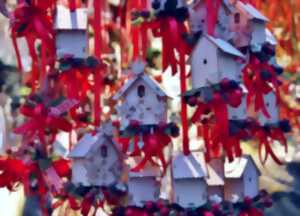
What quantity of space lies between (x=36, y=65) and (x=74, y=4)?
106mm

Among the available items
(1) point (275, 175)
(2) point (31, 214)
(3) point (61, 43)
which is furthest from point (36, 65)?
(1) point (275, 175)

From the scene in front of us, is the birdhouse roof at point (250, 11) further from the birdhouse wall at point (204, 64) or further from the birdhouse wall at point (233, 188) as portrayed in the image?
the birdhouse wall at point (233, 188)

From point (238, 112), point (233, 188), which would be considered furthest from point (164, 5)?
point (233, 188)

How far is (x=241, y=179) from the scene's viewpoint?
1083 millimetres

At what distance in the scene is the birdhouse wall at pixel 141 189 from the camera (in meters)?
1.04

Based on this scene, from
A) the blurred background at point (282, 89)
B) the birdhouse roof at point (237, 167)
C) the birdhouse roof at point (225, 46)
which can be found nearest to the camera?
the birdhouse roof at point (225, 46)

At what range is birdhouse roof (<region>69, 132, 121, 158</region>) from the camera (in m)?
1.04

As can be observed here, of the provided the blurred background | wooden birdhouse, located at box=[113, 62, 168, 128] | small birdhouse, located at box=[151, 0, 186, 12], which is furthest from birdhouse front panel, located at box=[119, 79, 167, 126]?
the blurred background

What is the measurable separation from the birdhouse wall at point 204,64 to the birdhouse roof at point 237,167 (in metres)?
0.15

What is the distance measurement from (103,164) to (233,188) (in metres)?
0.19

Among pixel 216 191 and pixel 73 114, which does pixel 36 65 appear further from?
pixel 216 191

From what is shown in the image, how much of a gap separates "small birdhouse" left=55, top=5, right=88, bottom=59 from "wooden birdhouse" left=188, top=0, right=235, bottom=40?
0.49ft

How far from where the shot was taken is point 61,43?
1051mm

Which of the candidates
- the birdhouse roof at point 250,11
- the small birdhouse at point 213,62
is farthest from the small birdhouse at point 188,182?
the birdhouse roof at point 250,11
